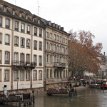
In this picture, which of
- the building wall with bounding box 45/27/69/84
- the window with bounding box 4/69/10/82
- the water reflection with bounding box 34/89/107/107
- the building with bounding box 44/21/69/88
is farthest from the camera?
the building wall with bounding box 45/27/69/84

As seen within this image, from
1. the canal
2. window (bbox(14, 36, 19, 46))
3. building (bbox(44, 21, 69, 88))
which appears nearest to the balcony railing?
window (bbox(14, 36, 19, 46))

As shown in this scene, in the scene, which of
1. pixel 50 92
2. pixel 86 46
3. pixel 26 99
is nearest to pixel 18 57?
pixel 50 92

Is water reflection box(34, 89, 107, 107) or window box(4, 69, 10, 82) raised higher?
window box(4, 69, 10, 82)

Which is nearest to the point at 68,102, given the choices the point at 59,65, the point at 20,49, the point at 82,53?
the point at 20,49

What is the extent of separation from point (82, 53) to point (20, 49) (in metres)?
32.7

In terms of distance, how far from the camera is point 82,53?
95.0 m

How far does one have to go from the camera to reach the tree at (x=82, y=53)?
9506 centimetres

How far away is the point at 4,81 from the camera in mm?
60000

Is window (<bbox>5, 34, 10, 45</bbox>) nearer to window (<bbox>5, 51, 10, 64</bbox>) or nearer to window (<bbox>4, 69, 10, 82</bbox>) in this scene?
window (<bbox>5, 51, 10, 64</bbox>)

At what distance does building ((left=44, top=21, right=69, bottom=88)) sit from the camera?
7869 centimetres

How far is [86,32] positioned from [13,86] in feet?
152

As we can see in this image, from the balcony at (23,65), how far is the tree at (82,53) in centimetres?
2738

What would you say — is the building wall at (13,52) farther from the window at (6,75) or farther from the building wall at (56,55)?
the building wall at (56,55)

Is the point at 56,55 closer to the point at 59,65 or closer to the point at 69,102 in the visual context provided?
the point at 59,65
